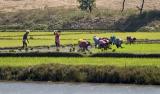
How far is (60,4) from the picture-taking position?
143250mm

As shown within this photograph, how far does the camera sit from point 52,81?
1515 inches

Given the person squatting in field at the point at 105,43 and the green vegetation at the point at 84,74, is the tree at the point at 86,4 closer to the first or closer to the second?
the person squatting in field at the point at 105,43

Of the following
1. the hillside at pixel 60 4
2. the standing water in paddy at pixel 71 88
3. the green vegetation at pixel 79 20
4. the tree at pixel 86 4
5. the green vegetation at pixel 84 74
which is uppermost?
the green vegetation at pixel 84 74

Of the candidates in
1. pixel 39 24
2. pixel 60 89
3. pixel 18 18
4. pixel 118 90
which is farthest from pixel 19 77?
pixel 18 18

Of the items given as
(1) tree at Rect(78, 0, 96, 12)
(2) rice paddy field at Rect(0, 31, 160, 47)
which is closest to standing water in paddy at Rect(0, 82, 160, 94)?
(2) rice paddy field at Rect(0, 31, 160, 47)

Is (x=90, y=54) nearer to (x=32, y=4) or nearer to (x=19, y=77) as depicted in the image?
(x=19, y=77)

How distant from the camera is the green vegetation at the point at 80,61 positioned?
4000cm

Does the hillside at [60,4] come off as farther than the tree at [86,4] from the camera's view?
Yes

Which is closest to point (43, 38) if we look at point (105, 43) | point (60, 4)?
point (105, 43)

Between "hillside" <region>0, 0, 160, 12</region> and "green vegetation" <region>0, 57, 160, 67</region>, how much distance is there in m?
93.1

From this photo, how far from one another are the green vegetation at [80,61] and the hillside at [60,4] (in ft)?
306

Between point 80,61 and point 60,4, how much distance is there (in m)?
102

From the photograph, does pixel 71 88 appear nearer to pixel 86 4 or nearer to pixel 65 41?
pixel 65 41

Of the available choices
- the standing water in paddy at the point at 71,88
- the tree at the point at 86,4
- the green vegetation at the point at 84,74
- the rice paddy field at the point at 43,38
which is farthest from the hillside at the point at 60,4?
the standing water in paddy at the point at 71,88
